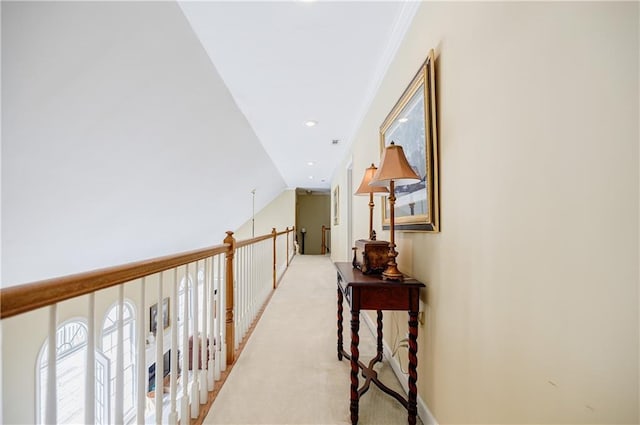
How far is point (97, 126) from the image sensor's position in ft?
6.00

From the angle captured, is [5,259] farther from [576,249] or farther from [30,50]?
[576,249]

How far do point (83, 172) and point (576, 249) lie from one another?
9.18ft

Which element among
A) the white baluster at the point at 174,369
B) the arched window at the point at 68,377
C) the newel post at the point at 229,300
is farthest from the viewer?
the arched window at the point at 68,377

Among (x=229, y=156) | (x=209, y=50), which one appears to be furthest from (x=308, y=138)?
(x=209, y=50)

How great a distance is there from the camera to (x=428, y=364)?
140cm

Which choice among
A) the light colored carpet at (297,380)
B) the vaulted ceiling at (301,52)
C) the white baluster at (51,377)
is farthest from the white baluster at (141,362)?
the vaulted ceiling at (301,52)

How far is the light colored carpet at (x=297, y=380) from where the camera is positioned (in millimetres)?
1482

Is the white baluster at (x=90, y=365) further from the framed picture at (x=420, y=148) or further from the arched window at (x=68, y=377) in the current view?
the arched window at (x=68, y=377)

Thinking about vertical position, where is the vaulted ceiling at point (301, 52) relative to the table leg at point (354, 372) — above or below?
above

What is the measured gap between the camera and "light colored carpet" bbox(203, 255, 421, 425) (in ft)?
4.86

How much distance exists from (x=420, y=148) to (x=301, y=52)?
125cm

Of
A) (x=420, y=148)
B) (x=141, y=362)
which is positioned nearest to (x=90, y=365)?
(x=141, y=362)

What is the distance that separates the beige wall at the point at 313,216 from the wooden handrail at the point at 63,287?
911 cm

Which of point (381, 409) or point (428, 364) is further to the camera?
point (381, 409)
